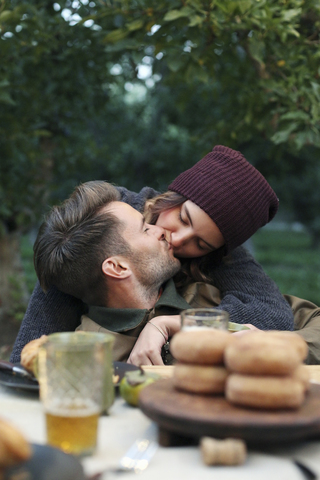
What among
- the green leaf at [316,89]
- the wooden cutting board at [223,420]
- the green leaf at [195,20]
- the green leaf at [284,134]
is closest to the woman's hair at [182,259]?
the green leaf at [284,134]

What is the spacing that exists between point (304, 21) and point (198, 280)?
2.17 m

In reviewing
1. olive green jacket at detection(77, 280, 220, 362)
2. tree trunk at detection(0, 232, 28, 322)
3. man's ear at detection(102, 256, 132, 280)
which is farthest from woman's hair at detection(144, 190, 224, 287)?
tree trunk at detection(0, 232, 28, 322)

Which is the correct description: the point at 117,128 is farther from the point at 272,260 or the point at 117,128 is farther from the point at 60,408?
the point at 60,408

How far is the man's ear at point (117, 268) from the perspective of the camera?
2422mm

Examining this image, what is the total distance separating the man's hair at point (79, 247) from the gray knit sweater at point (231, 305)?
0.11 m

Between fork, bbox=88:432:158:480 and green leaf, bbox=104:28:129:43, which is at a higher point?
green leaf, bbox=104:28:129:43

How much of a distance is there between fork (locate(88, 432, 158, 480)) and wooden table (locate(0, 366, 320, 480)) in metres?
0.01

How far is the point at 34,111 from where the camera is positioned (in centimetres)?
549

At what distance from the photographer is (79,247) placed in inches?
95.3

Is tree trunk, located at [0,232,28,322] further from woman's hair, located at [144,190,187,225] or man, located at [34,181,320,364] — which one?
man, located at [34,181,320,364]

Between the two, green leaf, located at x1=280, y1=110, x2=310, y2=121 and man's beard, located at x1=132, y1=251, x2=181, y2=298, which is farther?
green leaf, located at x1=280, y1=110, x2=310, y2=121

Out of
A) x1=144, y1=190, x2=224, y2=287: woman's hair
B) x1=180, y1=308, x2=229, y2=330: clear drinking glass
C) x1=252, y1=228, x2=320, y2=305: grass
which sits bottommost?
x1=252, y1=228, x2=320, y2=305: grass

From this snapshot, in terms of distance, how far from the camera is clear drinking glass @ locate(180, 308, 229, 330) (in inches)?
55.8

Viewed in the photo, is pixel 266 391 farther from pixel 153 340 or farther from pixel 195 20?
pixel 195 20
